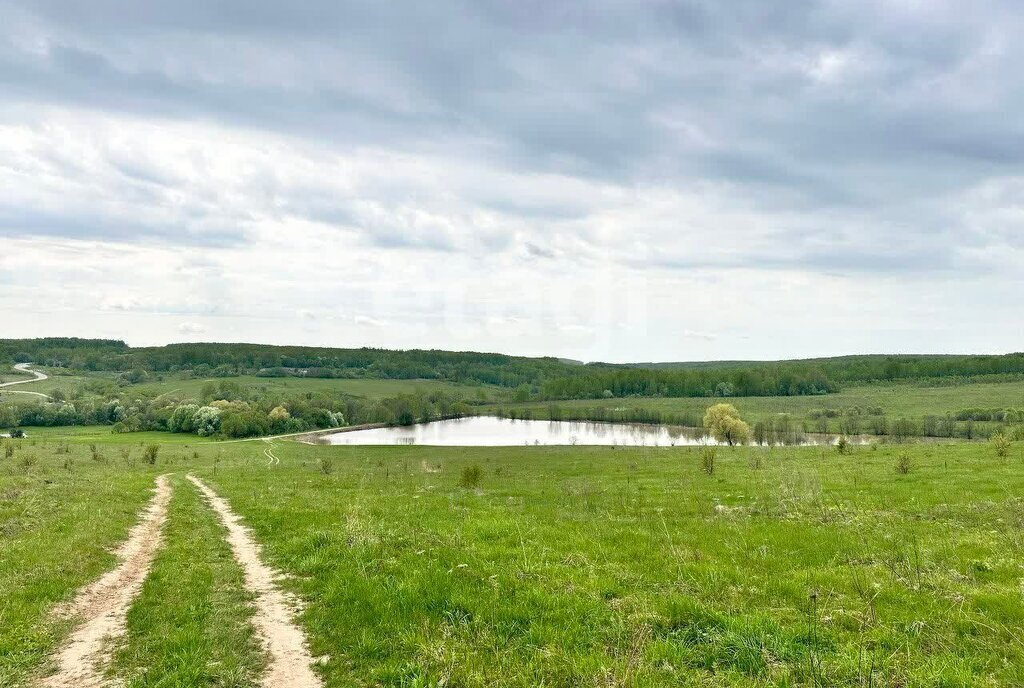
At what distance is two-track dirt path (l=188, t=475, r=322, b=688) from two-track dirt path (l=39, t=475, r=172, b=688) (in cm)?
195

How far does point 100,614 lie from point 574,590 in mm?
7966

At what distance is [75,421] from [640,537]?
136 m

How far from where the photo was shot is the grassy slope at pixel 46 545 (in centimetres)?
806

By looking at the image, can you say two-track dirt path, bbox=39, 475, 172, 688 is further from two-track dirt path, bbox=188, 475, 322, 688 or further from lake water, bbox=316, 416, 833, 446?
lake water, bbox=316, 416, 833, 446

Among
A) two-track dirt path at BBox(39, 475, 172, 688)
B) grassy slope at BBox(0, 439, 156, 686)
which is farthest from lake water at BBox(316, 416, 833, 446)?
two-track dirt path at BBox(39, 475, 172, 688)

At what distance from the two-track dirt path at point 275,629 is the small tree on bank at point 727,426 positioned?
238 ft

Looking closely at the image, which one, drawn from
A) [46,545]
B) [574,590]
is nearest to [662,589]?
[574,590]

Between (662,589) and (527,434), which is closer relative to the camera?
(662,589)

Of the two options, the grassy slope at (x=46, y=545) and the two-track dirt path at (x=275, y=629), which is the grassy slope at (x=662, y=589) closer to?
the two-track dirt path at (x=275, y=629)

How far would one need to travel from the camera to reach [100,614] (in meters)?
9.22

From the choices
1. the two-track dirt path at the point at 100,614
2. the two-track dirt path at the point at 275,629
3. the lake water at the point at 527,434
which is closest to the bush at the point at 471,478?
the two-track dirt path at the point at 275,629

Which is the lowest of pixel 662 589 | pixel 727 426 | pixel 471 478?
pixel 727 426

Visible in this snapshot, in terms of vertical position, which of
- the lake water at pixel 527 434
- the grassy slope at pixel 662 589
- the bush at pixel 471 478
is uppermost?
the grassy slope at pixel 662 589

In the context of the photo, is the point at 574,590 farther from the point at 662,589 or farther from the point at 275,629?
the point at 275,629
